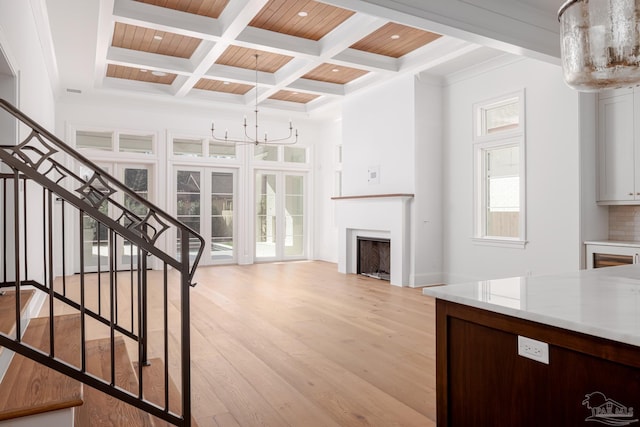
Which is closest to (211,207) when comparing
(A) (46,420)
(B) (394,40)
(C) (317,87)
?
(C) (317,87)

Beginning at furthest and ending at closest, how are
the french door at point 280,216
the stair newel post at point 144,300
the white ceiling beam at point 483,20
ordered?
the french door at point 280,216, the white ceiling beam at point 483,20, the stair newel post at point 144,300

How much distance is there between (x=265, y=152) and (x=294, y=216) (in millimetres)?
1543

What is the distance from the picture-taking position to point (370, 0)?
3520 mm

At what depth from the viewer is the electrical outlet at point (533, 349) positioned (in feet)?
4.52

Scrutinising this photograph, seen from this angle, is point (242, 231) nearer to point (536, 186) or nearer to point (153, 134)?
point (153, 134)

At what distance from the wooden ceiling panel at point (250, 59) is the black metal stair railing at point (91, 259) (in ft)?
8.04

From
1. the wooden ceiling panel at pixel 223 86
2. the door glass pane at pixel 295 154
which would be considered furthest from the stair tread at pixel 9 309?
the door glass pane at pixel 295 154

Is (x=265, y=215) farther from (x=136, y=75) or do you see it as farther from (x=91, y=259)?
(x=136, y=75)

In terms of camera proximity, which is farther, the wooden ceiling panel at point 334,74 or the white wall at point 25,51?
the wooden ceiling panel at point 334,74

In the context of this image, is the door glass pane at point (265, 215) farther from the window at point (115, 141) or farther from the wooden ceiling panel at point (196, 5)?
the wooden ceiling panel at point (196, 5)

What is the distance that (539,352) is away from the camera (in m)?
1.39

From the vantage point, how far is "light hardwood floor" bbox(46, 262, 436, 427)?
2.55 m

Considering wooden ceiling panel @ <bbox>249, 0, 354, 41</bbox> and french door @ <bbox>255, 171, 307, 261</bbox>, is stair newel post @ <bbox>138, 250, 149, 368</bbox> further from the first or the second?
french door @ <bbox>255, 171, 307, 261</bbox>

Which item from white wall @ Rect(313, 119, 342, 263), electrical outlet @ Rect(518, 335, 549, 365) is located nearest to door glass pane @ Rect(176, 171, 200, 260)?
white wall @ Rect(313, 119, 342, 263)
